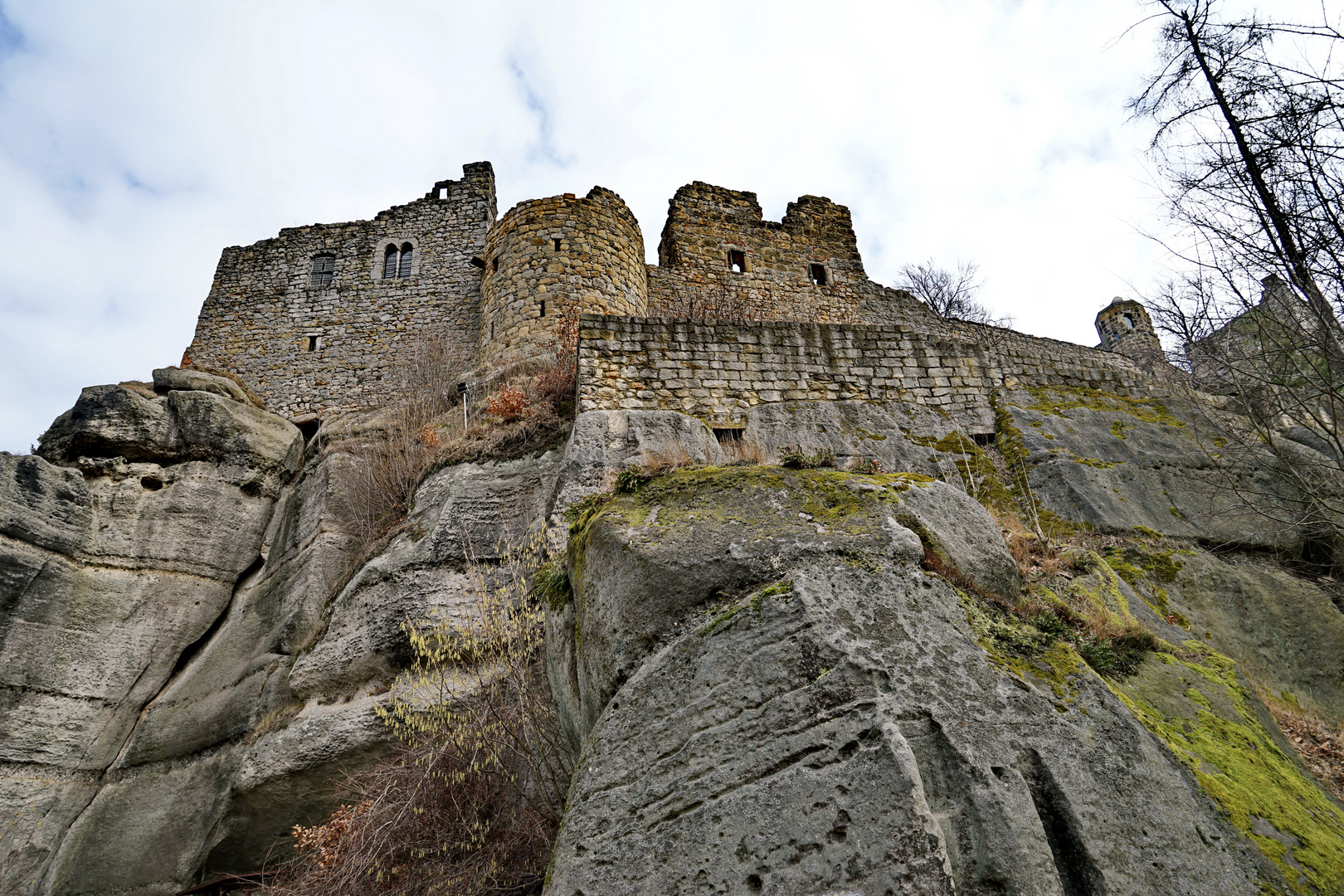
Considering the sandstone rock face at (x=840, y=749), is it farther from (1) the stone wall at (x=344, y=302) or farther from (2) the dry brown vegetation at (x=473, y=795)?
(1) the stone wall at (x=344, y=302)

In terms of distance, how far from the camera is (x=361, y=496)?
9352 millimetres

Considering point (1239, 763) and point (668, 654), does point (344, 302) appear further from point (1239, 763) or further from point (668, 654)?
point (1239, 763)

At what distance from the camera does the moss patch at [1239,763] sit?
130 inches

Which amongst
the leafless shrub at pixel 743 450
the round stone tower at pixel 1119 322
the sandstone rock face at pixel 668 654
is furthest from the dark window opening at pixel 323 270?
the round stone tower at pixel 1119 322

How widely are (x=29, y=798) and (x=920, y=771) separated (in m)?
8.59

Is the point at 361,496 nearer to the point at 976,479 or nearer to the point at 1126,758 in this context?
the point at 976,479

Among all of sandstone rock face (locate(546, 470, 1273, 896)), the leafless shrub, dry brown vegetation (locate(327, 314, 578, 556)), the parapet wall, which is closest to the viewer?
sandstone rock face (locate(546, 470, 1273, 896))

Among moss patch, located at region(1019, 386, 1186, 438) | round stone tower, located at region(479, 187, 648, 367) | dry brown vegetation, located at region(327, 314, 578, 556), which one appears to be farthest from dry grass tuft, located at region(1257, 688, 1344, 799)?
round stone tower, located at region(479, 187, 648, 367)

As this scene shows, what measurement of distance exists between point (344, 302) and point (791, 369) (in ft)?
40.0

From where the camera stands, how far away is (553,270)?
13.2 m

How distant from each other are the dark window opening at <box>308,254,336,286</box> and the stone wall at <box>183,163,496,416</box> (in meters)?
0.09

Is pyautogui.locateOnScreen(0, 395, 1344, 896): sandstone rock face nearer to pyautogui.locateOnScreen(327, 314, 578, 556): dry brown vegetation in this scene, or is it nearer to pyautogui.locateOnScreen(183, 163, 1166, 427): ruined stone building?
pyautogui.locateOnScreen(327, 314, 578, 556): dry brown vegetation

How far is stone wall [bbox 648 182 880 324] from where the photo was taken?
627 inches

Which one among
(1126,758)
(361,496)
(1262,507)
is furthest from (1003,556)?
(361,496)
